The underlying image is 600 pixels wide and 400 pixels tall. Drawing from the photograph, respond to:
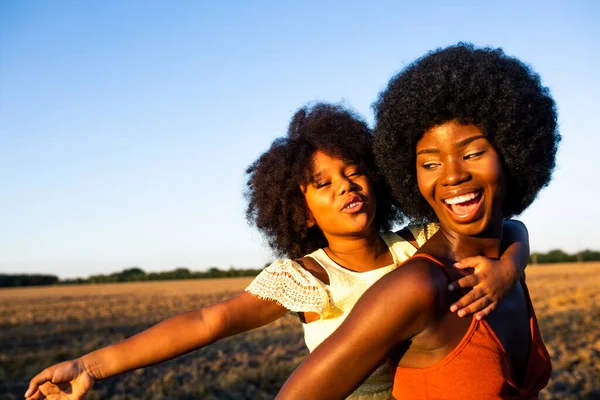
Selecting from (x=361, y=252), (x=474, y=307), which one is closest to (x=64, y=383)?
(x=361, y=252)

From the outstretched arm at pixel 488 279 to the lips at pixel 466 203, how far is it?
15 cm

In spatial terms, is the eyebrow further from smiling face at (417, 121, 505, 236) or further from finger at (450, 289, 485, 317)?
finger at (450, 289, 485, 317)

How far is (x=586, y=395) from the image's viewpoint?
8867 mm

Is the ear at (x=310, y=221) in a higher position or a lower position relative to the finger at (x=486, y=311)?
higher

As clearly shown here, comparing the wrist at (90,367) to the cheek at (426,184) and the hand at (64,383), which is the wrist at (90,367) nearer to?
the hand at (64,383)

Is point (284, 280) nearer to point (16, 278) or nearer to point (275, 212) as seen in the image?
point (275, 212)

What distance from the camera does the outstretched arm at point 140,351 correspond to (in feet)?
9.41

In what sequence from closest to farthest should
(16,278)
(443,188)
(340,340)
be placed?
(340,340) → (443,188) → (16,278)

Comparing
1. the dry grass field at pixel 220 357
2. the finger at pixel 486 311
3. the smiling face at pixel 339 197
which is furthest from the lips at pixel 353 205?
the dry grass field at pixel 220 357

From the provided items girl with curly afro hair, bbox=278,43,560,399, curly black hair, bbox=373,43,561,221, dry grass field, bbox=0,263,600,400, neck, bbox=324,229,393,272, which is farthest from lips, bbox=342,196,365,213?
dry grass field, bbox=0,263,600,400

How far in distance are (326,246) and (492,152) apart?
1.72m

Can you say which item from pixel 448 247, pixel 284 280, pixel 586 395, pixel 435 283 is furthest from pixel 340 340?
pixel 586 395

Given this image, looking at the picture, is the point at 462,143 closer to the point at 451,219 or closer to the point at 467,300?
the point at 451,219

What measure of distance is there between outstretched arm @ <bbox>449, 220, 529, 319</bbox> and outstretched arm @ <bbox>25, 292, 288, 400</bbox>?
3.89 ft
